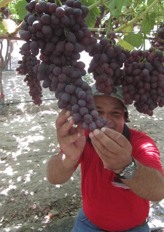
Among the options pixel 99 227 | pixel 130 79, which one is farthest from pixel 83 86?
pixel 99 227

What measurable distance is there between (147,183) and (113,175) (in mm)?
614

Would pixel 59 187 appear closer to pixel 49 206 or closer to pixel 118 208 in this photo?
pixel 49 206

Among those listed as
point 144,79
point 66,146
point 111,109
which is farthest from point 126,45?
point 111,109

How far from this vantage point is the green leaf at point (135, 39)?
150cm

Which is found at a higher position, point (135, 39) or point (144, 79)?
point (135, 39)

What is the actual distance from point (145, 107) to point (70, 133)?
343 mm

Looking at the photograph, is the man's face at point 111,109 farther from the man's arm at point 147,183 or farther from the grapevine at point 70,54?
the grapevine at point 70,54

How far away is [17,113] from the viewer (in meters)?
7.71

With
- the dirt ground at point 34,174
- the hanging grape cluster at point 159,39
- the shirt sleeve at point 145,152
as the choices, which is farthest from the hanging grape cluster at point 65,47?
the dirt ground at point 34,174

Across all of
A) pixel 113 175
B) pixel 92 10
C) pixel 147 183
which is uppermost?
pixel 92 10

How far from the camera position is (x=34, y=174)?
4.99 metres

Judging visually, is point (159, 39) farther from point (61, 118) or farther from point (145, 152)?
point (145, 152)

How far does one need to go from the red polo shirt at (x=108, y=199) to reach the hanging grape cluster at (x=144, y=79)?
109 cm

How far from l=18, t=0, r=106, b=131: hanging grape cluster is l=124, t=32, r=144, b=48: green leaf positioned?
16.2 inches
